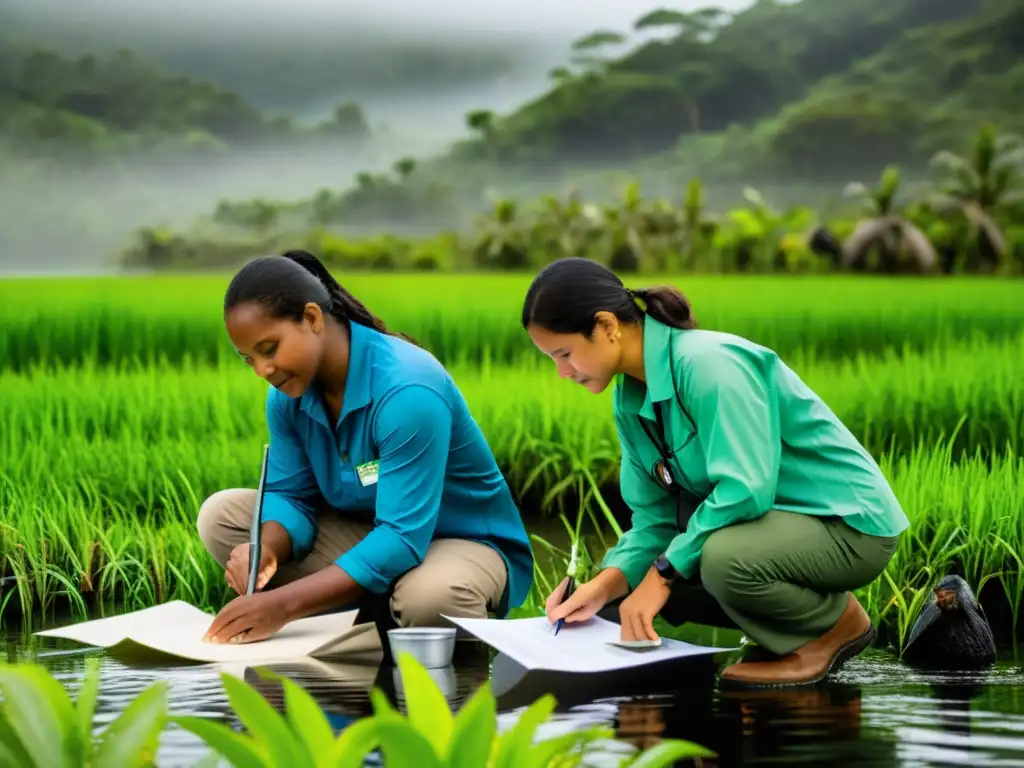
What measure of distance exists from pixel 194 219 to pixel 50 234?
86.1 inches

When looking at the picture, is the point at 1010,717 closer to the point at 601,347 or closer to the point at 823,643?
the point at 823,643

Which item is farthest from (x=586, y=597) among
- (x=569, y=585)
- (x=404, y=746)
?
(x=404, y=746)

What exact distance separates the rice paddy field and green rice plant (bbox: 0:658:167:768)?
7.83 feet

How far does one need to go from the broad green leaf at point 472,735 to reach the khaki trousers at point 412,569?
1778 millimetres

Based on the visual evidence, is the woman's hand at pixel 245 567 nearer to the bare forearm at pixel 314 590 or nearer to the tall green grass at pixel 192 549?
the bare forearm at pixel 314 590

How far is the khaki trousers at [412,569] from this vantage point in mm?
3225

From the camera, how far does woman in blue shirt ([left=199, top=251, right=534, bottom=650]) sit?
3.10 metres

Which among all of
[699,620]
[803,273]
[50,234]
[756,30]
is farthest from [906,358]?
[756,30]

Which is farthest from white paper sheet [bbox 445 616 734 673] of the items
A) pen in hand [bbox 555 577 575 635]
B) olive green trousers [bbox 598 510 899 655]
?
olive green trousers [bbox 598 510 899 655]

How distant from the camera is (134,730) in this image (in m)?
1.49

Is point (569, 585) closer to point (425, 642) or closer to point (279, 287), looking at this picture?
point (425, 642)

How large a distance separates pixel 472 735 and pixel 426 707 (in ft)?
0.29

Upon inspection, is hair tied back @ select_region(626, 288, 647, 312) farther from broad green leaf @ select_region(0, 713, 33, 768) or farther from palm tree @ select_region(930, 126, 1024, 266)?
palm tree @ select_region(930, 126, 1024, 266)

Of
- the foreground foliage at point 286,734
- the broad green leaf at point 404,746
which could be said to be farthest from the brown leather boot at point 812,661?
the broad green leaf at point 404,746
